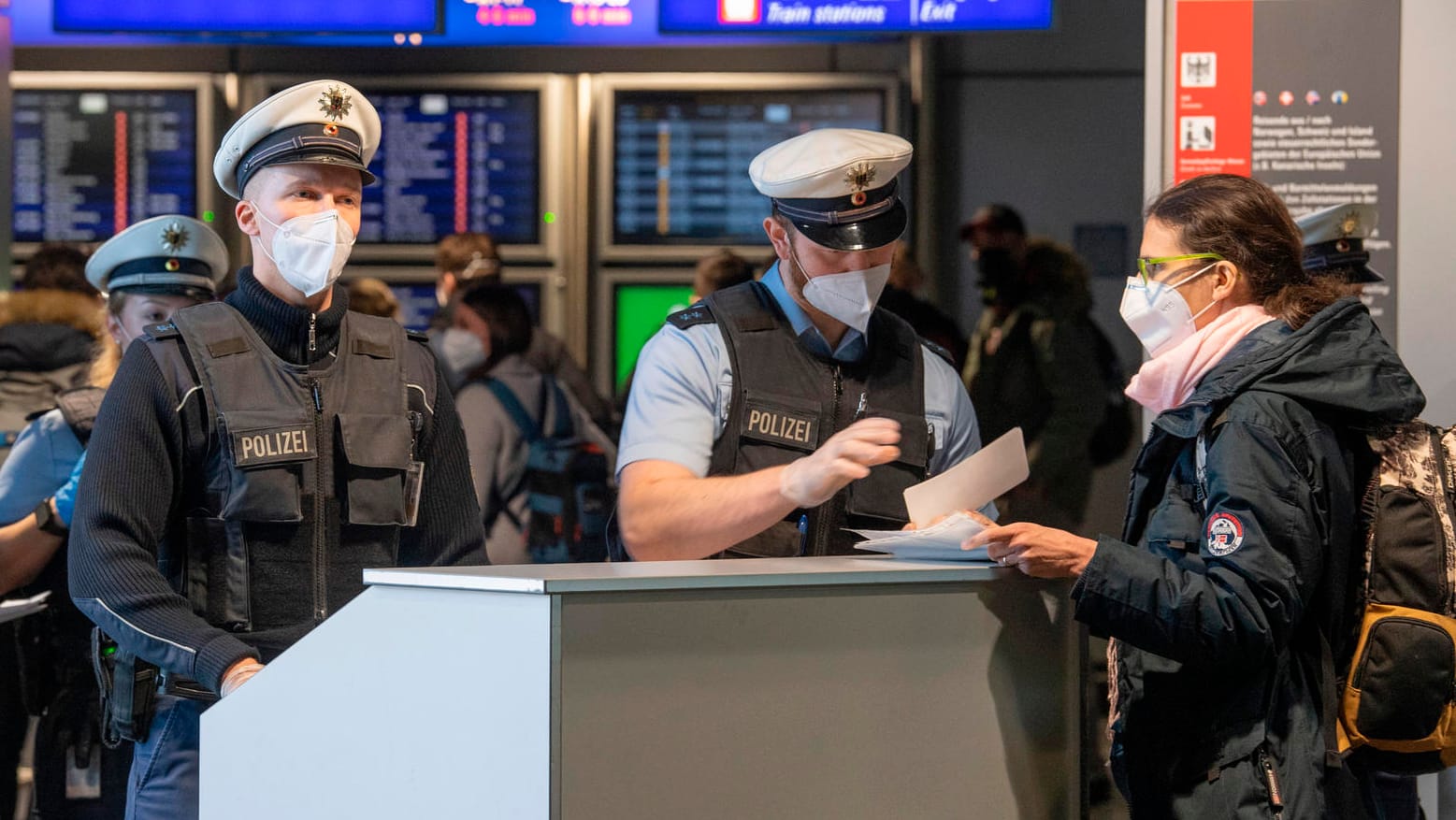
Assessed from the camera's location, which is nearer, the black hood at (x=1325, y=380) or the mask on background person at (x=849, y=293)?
the black hood at (x=1325, y=380)

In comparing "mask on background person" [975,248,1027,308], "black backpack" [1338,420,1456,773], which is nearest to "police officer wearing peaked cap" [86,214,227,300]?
"black backpack" [1338,420,1456,773]

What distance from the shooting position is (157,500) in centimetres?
237

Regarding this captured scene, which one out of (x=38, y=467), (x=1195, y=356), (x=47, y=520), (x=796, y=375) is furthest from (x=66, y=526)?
(x=1195, y=356)

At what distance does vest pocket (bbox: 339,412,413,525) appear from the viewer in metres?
2.48

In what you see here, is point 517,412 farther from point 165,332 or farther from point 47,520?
point 165,332

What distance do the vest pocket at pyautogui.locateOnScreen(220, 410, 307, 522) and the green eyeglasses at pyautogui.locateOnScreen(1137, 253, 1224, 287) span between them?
1.31 m

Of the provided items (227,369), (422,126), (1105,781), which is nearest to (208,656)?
(227,369)

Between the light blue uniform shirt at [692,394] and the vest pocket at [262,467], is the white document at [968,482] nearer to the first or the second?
the light blue uniform shirt at [692,394]

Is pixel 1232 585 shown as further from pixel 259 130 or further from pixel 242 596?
pixel 259 130

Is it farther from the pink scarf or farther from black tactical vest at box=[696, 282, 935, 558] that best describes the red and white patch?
black tactical vest at box=[696, 282, 935, 558]

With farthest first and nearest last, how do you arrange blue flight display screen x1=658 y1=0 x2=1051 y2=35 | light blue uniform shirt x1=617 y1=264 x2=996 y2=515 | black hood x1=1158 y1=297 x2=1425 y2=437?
blue flight display screen x1=658 y1=0 x2=1051 y2=35 → light blue uniform shirt x1=617 y1=264 x2=996 y2=515 → black hood x1=1158 y1=297 x2=1425 y2=437

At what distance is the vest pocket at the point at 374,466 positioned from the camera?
248cm

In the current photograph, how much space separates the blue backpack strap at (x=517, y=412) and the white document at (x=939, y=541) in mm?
3076

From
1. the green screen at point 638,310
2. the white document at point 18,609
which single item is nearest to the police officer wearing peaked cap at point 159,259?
the white document at point 18,609
